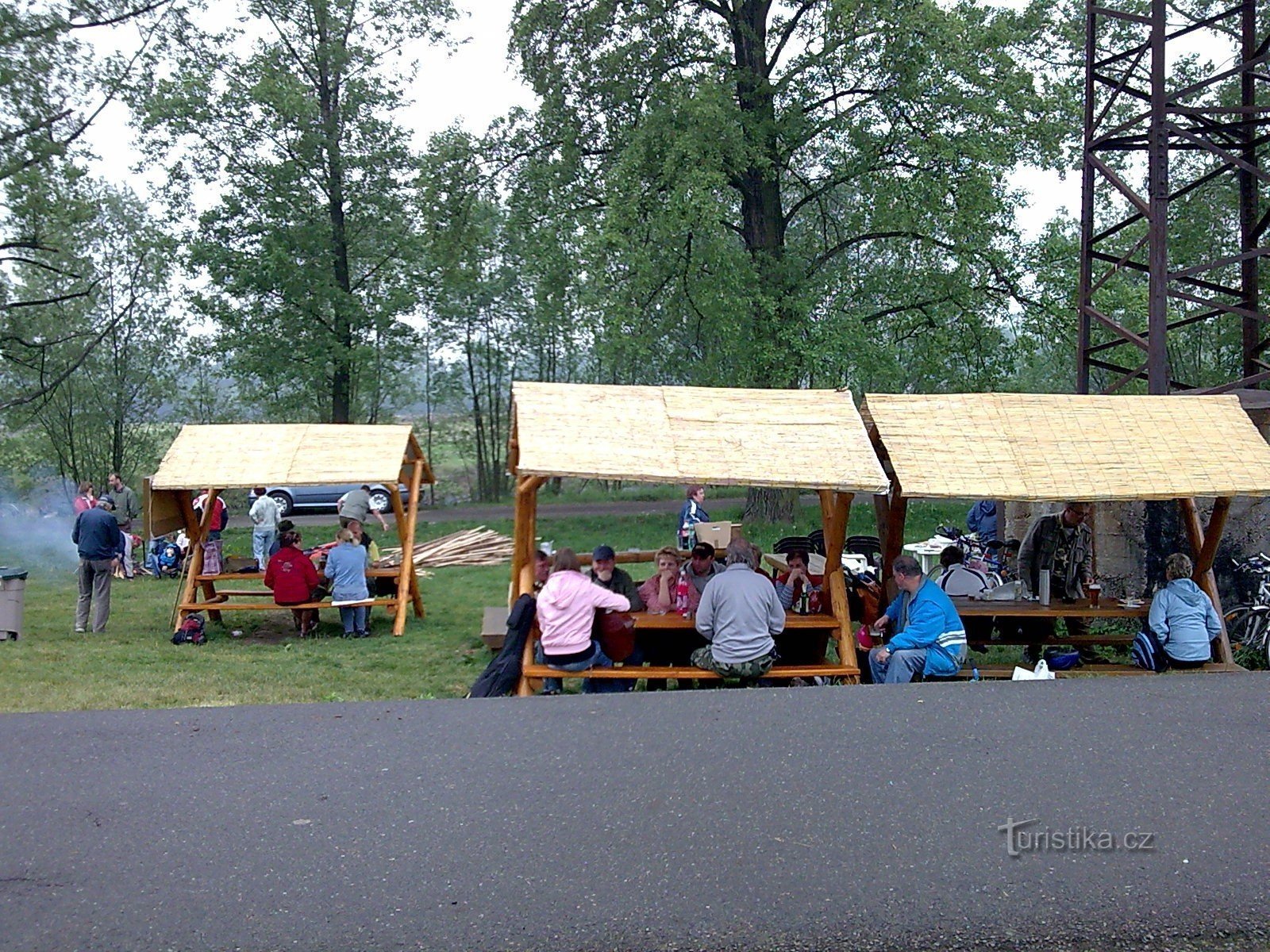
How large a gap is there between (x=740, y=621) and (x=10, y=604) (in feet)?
26.5

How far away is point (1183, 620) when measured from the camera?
8.62 m

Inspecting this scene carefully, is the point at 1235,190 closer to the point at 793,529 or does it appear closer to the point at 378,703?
the point at 793,529

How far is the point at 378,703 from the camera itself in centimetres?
786

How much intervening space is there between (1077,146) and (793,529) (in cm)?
1011

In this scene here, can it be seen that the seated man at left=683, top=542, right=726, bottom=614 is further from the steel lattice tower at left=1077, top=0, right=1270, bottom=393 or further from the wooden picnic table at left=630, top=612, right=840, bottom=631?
the steel lattice tower at left=1077, top=0, right=1270, bottom=393

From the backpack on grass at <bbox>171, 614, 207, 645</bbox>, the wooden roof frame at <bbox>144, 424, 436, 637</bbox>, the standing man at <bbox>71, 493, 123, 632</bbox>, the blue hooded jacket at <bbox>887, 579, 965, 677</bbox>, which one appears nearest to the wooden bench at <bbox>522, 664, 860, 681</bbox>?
the blue hooded jacket at <bbox>887, 579, 965, 677</bbox>

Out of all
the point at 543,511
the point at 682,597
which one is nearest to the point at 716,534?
the point at 682,597

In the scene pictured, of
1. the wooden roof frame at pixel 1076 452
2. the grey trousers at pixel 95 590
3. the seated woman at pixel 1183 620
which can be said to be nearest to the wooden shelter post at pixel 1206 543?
the wooden roof frame at pixel 1076 452

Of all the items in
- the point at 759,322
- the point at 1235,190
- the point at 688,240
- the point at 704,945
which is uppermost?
the point at 1235,190

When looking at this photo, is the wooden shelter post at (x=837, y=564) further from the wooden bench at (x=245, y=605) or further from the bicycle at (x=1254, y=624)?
the wooden bench at (x=245, y=605)

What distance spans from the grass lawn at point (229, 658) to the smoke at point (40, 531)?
13.4 feet

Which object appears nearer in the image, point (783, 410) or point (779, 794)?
point (779, 794)

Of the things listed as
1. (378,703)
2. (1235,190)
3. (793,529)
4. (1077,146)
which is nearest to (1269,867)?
(378,703)

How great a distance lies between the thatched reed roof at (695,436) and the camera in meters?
8.31
